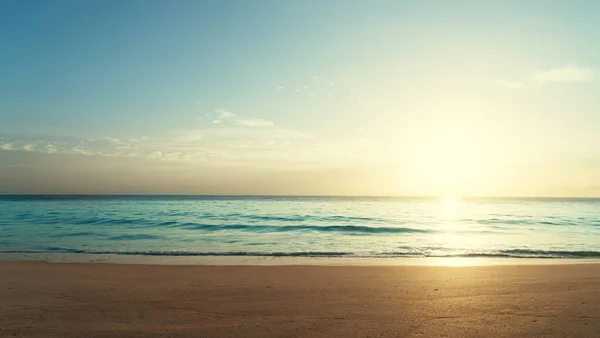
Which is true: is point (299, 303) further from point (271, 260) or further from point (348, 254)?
point (348, 254)

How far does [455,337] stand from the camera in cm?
654

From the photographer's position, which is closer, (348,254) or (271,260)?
(271,260)

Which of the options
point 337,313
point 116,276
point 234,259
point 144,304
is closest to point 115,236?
point 234,259

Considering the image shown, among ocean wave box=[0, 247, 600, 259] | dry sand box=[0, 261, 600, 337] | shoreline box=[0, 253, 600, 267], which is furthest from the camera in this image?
ocean wave box=[0, 247, 600, 259]

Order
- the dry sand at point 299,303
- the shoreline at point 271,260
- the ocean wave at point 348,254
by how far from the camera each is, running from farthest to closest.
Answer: the ocean wave at point 348,254 → the shoreline at point 271,260 → the dry sand at point 299,303

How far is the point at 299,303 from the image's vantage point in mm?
8703

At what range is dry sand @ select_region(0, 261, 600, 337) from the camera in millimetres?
6887

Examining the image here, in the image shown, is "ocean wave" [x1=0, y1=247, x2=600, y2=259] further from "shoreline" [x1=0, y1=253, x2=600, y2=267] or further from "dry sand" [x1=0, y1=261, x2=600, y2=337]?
"dry sand" [x1=0, y1=261, x2=600, y2=337]

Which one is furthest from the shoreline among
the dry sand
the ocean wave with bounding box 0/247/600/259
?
the dry sand

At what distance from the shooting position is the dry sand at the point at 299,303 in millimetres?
6887

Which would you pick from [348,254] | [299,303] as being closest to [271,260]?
[348,254]

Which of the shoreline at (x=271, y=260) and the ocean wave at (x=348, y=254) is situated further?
the ocean wave at (x=348, y=254)

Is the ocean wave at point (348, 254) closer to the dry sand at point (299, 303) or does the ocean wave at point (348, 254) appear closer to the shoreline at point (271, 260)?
the shoreline at point (271, 260)

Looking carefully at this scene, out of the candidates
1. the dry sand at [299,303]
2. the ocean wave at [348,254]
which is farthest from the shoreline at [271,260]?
the dry sand at [299,303]
